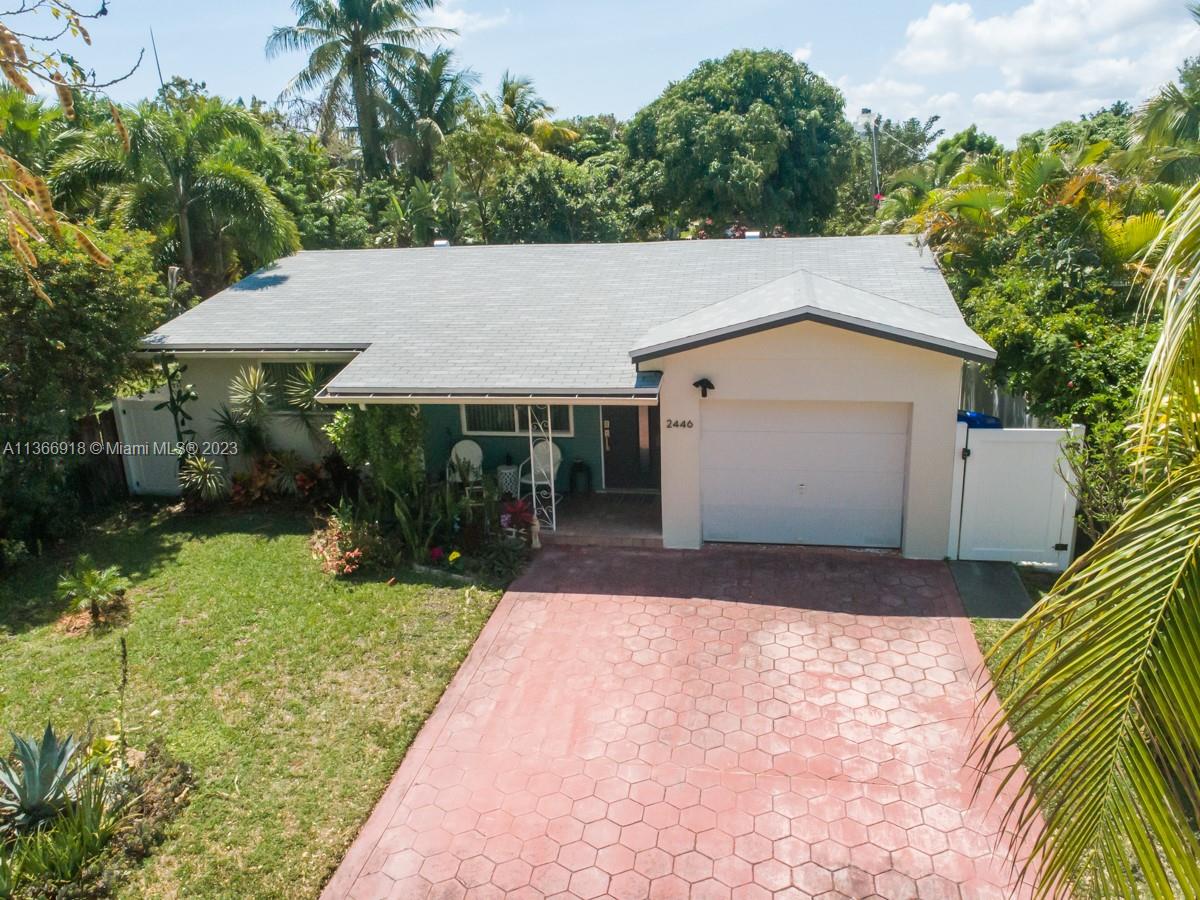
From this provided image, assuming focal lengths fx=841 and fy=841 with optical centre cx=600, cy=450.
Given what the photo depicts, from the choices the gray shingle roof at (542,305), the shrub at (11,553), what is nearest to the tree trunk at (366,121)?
the gray shingle roof at (542,305)

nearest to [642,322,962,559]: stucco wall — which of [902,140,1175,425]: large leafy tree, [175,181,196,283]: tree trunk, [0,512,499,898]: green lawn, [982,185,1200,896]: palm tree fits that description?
[902,140,1175,425]: large leafy tree

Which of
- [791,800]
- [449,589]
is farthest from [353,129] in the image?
[791,800]

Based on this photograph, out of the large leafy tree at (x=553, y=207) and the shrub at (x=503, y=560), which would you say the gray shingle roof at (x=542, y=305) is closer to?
the shrub at (x=503, y=560)

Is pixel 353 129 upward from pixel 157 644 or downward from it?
upward

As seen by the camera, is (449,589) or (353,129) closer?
(449,589)

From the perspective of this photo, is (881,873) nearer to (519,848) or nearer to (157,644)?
(519,848)

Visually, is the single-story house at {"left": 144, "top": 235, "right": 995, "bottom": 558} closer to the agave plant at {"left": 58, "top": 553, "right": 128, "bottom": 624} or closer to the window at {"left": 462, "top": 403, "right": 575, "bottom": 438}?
the window at {"left": 462, "top": 403, "right": 575, "bottom": 438}

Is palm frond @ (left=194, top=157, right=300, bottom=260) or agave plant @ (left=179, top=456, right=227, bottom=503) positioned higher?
palm frond @ (left=194, top=157, right=300, bottom=260)
